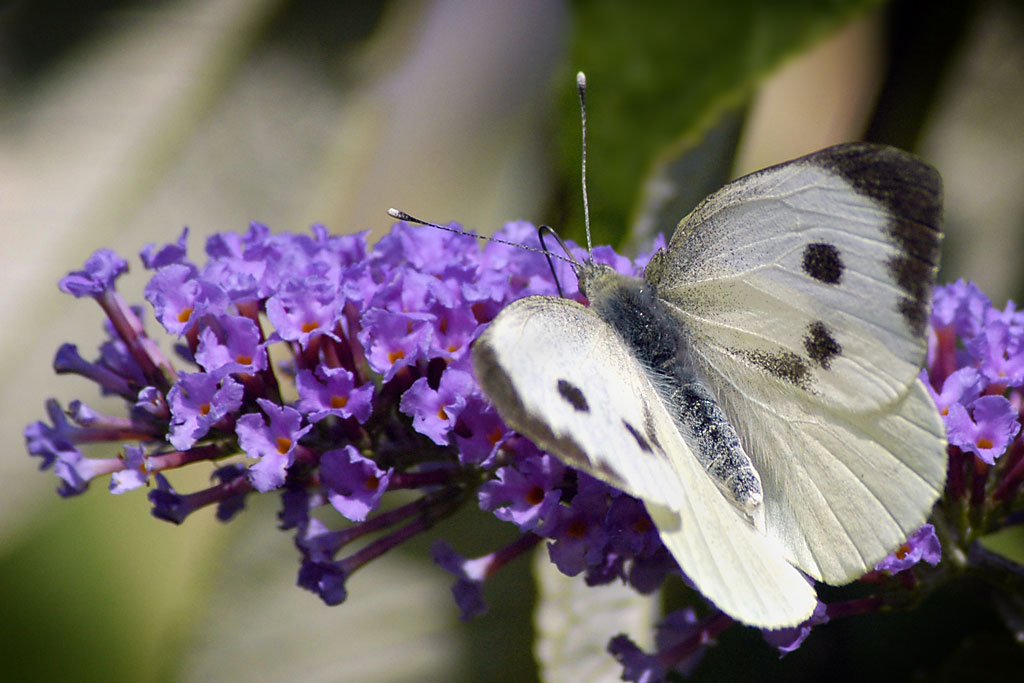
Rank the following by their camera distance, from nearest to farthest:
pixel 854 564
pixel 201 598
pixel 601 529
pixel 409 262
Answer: pixel 854 564 → pixel 601 529 → pixel 409 262 → pixel 201 598

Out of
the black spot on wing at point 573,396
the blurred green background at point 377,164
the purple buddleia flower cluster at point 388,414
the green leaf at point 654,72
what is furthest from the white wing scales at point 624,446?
the green leaf at point 654,72

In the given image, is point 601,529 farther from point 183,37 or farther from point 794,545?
point 183,37

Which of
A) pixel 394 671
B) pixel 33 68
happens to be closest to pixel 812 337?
pixel 394 671

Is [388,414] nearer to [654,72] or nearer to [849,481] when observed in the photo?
[849,481]

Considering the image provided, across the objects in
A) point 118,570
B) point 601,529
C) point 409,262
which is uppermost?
point 409,262

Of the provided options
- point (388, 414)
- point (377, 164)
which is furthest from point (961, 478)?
point (377, 164)

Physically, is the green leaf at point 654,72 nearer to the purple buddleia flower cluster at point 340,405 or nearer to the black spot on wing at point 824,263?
the purple buddleia flower cluster at point 340,405

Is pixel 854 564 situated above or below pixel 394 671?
above
